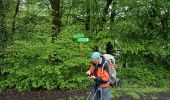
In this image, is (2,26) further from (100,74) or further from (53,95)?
(100,74)

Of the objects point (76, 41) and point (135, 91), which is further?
point (76, 41)

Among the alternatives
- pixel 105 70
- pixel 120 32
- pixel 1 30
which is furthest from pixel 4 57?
pixel 105 70

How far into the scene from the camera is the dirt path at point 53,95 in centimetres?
1285

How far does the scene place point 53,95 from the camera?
522 inches

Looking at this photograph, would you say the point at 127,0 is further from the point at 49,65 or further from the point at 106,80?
the point at 106,80

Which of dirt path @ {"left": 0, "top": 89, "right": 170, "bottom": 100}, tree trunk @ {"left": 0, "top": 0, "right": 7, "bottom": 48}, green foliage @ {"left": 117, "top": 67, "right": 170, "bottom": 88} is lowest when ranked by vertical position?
dirt path @ {"left": 0, "top": 89, "right": 170, "bottom": 100}

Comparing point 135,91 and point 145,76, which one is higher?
point 145,76

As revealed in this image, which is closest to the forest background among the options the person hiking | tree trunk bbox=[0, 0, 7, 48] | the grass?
tree trunk bbox=[0, 0, 7, 48]

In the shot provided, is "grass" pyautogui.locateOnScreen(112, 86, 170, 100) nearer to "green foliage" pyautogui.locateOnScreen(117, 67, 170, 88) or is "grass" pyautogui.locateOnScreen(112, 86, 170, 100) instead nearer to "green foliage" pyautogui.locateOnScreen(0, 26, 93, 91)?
"green foliage" pyautogui.locateOnScreen(117, 67, 170, 88)

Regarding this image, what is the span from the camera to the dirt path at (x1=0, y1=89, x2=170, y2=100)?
12852 mm

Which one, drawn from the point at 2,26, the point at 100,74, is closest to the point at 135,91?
the point at 100,74

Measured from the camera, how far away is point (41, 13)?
17.6 meters

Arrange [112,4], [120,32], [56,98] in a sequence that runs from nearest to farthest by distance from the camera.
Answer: [56,98] → [120,32] → [112,4]

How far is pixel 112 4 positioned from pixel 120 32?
7.43 ft
